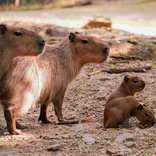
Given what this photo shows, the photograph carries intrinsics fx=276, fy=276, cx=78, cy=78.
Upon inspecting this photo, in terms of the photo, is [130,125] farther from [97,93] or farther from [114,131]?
[97,93]

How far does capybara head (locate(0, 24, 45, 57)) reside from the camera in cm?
354

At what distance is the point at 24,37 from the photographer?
361 centimetres

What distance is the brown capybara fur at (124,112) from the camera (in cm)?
402

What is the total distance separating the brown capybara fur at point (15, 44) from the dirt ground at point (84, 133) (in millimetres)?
1000

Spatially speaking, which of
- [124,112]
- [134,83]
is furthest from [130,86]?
[124,112]

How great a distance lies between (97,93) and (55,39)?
316 centimetres

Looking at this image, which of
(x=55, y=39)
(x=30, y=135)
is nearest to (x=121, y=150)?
(x=30, y=135)

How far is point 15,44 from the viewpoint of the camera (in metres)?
3.57

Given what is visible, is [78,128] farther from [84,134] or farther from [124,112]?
[124,112]

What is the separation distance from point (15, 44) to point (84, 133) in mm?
1524

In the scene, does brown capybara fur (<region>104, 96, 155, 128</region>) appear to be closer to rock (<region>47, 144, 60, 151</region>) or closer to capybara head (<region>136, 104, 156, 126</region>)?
capybara head (<region>136, 104, 156, 126</region>)

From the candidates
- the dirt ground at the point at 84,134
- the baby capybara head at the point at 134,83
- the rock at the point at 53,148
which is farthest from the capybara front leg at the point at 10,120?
the baby capybara head at the point at 134,83

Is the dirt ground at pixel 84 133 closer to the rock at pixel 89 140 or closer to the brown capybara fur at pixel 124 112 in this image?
the rock at pixel 89 140

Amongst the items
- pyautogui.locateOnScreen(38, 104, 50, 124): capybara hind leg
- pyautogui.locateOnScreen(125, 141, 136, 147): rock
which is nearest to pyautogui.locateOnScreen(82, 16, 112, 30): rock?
pyautogui.locateOnScreen(38, 104, 50, 124): capybara hind leg
